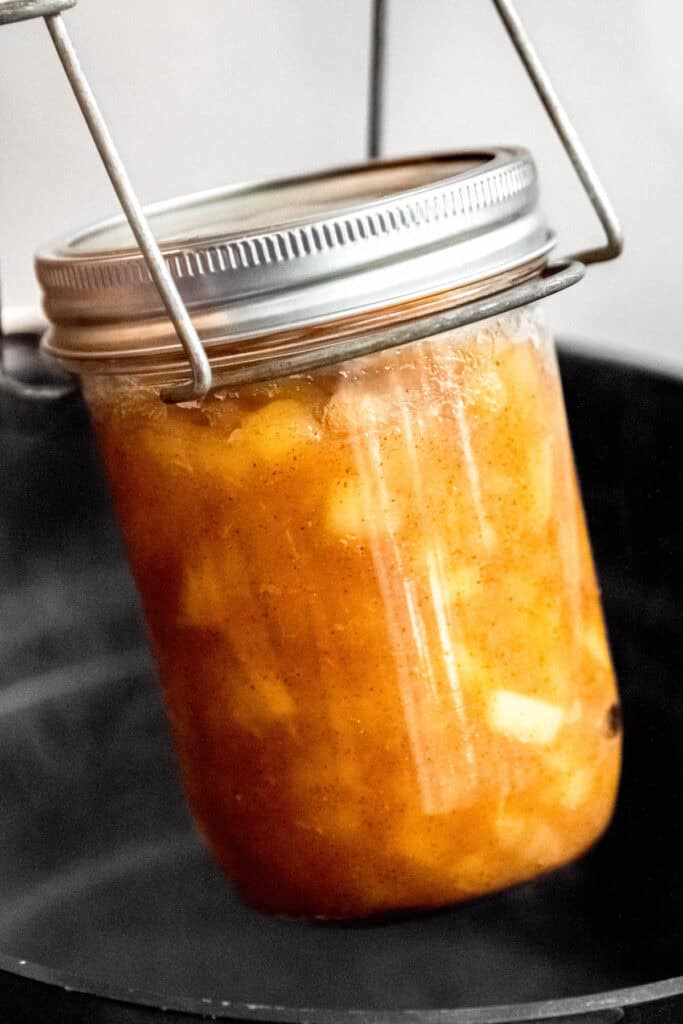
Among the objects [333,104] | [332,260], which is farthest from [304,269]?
[333,104]

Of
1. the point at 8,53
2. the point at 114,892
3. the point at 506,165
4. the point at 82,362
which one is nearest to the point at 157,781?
the point at 114,892

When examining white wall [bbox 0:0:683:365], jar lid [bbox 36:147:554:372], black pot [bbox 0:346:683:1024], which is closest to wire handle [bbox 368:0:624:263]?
jar lid [bbox 36:147:554:372]

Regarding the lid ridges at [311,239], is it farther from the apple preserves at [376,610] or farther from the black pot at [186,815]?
the black pot at [186,815]

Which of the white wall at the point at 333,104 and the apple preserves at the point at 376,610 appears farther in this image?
the white wall at the point at 333,104

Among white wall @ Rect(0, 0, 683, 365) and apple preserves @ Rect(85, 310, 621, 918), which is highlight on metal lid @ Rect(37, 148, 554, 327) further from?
white wall @ Rect(0, 0, 683, 365)

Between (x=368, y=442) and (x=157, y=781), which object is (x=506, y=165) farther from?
(x=157, y=781)

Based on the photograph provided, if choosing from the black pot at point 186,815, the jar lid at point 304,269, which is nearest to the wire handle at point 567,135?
the jar lid at point 304,269

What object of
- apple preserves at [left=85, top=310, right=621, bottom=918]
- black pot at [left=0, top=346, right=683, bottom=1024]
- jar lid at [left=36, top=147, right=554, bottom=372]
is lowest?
black pot at [left=0, top=346, right=683, bottom=1024]
